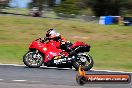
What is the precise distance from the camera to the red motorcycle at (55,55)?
615 inches

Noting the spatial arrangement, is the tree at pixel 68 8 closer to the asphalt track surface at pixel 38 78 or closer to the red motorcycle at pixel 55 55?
the red motorcycle at pixel 55 55

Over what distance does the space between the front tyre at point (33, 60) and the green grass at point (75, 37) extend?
381 cm

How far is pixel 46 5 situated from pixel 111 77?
73344mm

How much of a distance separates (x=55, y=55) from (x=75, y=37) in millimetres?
15672

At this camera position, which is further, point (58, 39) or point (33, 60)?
point (58, 39)

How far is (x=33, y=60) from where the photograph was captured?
623 inches

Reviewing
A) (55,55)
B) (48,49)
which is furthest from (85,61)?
(48,49)

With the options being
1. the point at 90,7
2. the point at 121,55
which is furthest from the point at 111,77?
the point at 90,7

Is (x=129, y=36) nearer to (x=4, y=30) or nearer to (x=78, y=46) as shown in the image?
(x=4, y=30)

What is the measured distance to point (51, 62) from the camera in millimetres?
16062

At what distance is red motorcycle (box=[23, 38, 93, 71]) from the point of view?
51.2ft

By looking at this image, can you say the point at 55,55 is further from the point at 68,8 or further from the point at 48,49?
the point at 68,8

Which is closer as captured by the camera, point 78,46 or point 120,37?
point 78,46

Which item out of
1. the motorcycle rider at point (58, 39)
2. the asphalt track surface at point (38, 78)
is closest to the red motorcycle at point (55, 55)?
the motorcycle rider at point (58, 39)
